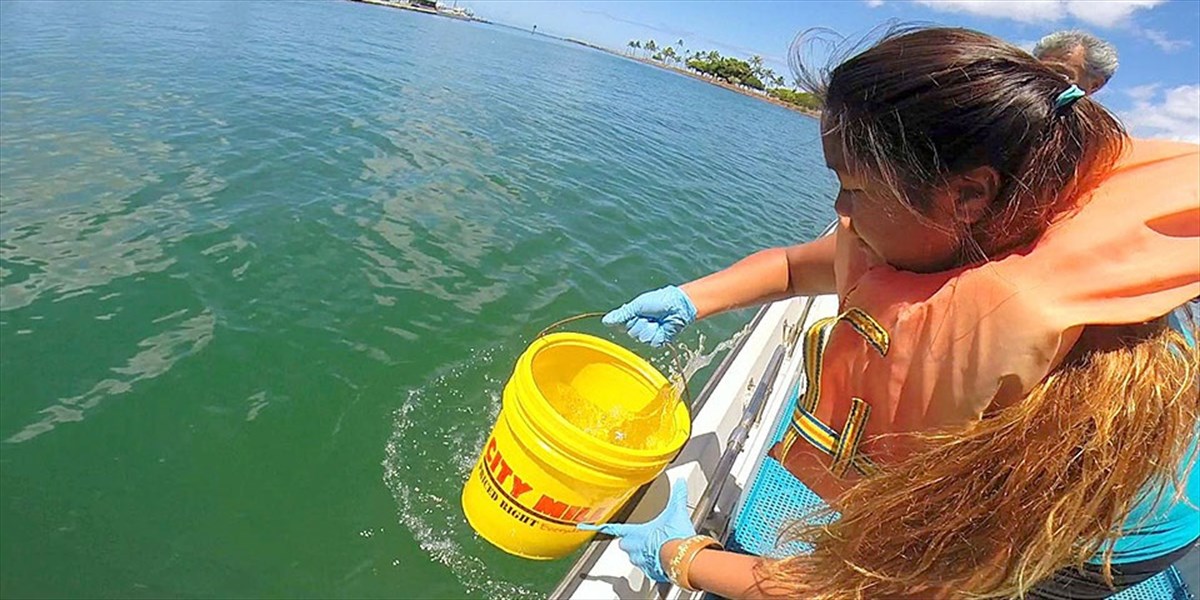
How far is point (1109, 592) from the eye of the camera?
1320 mm

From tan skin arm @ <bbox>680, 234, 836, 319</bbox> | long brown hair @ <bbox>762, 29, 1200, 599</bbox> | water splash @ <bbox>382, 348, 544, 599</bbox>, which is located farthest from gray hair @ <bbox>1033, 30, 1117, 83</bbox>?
water splash @ <bbox>382, 348, 544, 599</bbox>

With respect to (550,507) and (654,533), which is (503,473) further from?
(654,533)

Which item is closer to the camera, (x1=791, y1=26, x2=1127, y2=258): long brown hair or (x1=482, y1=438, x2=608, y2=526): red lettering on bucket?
(x1=791, y1=26, x2=1127, y2=258): long brown hair

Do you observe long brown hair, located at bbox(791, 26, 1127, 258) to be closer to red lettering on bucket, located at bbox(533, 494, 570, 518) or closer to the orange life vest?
the orange life vest

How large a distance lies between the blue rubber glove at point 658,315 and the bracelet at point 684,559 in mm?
774

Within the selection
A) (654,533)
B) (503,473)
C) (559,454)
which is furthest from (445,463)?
(654,533)

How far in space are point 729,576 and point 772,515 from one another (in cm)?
53

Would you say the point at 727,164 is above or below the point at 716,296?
below

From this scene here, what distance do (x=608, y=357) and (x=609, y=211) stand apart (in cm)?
614

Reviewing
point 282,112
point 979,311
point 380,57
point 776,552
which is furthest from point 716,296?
point 380,57

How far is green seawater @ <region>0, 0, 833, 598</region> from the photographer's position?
2754mm

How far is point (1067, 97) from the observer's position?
99cm

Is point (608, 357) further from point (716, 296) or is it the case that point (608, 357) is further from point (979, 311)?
point (979, 311)

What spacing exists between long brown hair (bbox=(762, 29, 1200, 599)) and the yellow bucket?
2.82 ft
